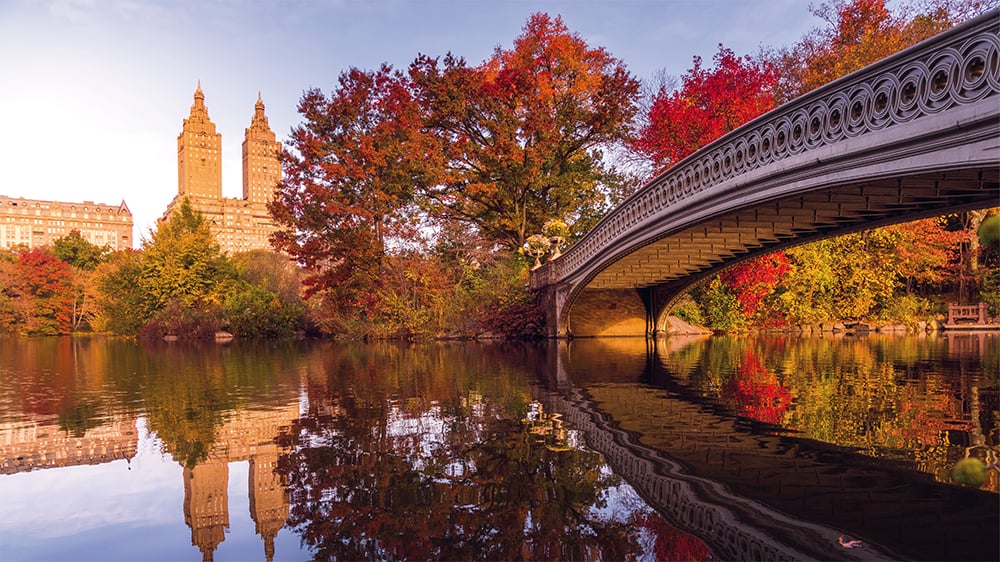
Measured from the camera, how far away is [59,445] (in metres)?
5.06

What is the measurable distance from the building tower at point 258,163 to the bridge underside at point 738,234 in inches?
5268

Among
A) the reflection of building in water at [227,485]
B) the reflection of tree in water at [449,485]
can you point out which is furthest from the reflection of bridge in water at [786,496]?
the reflection of building in water at [227,485]

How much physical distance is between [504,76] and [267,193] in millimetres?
135235

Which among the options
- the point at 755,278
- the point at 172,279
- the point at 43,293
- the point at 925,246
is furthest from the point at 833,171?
the point at 43,293

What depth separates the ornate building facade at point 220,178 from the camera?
128m

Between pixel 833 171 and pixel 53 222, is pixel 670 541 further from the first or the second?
pixel 53 222

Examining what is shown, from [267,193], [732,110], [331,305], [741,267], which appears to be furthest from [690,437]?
[267,193]

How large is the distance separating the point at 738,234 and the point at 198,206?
13354 centimetres

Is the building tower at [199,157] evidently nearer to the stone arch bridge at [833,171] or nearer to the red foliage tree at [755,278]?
the red foliage tree at [755,278]

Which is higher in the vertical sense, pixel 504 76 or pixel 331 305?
pixel 504 76

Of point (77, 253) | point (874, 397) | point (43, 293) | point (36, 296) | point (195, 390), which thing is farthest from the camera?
point (77, 253)

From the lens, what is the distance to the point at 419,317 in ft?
69.7

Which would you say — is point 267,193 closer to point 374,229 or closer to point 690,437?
point 374,229

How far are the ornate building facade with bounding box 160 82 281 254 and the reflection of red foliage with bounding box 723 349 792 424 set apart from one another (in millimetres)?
123763
